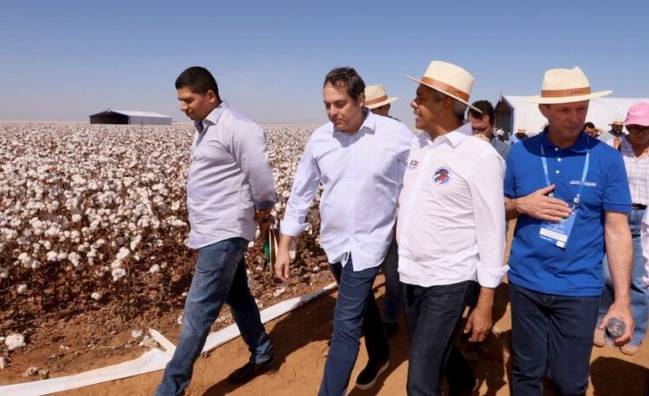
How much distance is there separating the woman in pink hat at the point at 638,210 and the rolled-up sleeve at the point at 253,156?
292 centimetres

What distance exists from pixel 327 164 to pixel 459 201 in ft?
3.20

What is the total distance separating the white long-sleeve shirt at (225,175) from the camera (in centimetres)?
312

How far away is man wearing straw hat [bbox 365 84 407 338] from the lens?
4.18m

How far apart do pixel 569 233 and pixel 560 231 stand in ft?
0.14

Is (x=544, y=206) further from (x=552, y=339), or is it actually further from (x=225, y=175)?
(x=225, y=175)

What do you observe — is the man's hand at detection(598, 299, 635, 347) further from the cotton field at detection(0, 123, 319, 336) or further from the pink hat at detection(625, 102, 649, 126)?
the cotton field at detection(0, 123, 319, 336)

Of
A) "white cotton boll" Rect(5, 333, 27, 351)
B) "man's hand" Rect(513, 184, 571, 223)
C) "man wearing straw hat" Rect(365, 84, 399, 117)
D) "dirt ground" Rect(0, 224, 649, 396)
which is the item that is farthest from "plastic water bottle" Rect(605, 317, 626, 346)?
"white cotton boll" Rect(5, 333, 27, 351)

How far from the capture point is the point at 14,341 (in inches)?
169

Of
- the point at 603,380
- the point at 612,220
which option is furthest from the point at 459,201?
the point at 603,380

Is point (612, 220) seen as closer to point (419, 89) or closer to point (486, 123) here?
point (419, 89)

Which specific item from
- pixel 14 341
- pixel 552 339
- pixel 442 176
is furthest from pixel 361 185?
pixel 14 341

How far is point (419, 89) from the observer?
2424 millimetres

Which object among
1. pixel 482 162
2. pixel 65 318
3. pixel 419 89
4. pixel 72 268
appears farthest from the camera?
pixel 72 268

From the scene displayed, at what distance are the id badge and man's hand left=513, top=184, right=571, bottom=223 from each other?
0.03m
